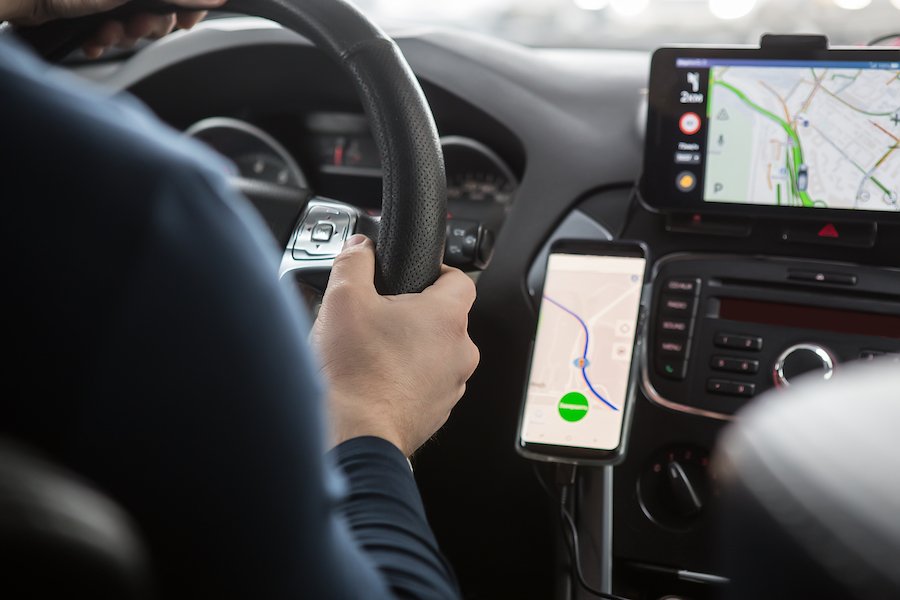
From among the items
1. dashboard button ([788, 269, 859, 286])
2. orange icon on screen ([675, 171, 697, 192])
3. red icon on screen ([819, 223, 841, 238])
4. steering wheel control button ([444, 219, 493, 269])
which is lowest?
dashboard button ([788, 269, 859, 286])

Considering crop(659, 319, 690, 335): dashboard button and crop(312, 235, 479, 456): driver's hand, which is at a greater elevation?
crop(312, 235, 479, 456): driver's hand

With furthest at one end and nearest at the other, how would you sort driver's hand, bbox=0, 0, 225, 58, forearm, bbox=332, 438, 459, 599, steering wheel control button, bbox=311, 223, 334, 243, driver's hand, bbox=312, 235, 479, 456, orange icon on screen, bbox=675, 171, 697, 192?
orange icon on screen, bbox=675, 171, 697, 192 < steering wheel control button, bbox=311, 223, 334, 243 < driver's hand, bbox=0, 0, 225, 58 < driver's hand, bbox=312, 235, 479, 456 < forearm, bbox=332, 438, 459, 599

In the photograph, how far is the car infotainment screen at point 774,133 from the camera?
46.8 inches

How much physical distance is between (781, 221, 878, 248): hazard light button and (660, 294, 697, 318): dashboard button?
14 cm

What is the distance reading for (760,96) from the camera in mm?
1221

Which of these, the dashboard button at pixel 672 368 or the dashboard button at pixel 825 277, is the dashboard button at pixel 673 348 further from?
the dashboard button at pixel 825 277

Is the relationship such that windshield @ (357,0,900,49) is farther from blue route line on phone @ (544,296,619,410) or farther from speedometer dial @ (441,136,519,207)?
blue route line on phone @ (544,296,619,410)

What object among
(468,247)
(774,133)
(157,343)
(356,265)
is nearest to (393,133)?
(356,265)

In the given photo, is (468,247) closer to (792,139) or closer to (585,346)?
(585,346)

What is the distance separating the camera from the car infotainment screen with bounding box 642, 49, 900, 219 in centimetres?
119

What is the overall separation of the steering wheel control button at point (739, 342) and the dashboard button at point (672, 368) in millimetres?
53

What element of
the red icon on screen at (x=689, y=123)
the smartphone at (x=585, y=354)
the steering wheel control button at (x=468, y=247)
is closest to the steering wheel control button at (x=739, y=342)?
the smartphone at (x=585, y=354)

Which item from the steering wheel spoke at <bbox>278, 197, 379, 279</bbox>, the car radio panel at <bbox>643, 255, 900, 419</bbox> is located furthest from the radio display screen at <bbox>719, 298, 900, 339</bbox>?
the steering wheel spoke at <bbox>278, 197, 379, 279</bbox>

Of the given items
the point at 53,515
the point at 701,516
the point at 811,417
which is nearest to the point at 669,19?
the point at 701,516
